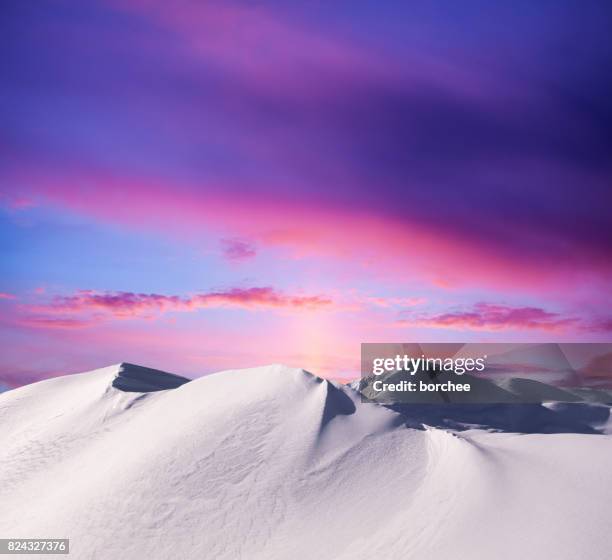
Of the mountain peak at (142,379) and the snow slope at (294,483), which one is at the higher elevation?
the mountain peak at (142,379)

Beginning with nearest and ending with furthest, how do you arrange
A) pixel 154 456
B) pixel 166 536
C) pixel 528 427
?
pixel 166 536
pixel 154 456
pixel 528 427

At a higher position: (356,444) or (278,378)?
(278,378)

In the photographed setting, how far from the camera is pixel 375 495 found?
13.0 m

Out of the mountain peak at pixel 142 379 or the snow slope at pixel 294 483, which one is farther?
the mountain peak at pixel 142 379

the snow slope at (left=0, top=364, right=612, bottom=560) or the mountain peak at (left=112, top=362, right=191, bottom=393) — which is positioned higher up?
the mountain peak at (left=112, top=362, right=191, bottom=393)

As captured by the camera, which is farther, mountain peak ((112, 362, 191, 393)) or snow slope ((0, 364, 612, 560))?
mountain peak ((112, 362, 191, 393))

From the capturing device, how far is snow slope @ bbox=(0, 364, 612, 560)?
1077 centimetres

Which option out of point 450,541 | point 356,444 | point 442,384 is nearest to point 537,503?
point 450,541

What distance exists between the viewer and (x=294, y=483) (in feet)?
44.8

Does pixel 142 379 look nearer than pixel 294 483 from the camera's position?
No

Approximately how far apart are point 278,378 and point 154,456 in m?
5.90

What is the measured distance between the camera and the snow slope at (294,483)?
1077 centimetres

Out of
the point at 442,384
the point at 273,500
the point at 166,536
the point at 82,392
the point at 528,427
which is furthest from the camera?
the point at 442,384

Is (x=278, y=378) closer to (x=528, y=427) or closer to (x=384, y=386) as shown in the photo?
(x=528, y=427)
